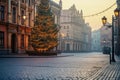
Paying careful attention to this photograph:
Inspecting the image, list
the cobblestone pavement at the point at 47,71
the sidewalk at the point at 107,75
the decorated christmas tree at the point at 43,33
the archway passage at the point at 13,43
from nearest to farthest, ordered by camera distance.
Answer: the sidewalk at the point at 107,75, the cobblestone pavement at the point at 47,71, the decorated christmas tree at the point at 43,33, the archway passage at the point at 13,43

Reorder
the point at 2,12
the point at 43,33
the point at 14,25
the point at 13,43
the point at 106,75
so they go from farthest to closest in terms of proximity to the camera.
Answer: the point at 13,43
the point at 14,25
the point at 2,12
the point at 43,33
the point at 106,75

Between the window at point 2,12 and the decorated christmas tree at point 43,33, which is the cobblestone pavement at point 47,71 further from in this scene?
the window at point 2,12

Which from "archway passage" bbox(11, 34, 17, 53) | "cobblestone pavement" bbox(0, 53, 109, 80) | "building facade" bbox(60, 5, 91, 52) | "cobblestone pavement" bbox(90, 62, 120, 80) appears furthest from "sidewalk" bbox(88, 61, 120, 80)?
"building facade" bbox(60, 5, 91, 52)

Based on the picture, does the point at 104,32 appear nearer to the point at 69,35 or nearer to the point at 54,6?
the point at 69,35

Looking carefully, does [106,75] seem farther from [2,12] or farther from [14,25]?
[14,25]

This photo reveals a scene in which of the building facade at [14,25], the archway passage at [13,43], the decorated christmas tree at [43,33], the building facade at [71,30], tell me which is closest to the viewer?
the decorated christmas tree at [43,33]

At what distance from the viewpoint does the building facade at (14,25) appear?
47.0 metres

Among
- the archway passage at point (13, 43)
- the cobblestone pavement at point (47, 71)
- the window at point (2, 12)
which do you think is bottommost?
the cobblestone pavement at point (47, 71)

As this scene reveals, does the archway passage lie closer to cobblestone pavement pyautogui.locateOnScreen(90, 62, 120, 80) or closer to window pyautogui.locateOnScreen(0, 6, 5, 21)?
window pyautogui.locateOnScreen(0, 6, 5, 21)

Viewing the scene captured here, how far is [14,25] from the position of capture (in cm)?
4997

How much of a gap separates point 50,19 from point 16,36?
759cm

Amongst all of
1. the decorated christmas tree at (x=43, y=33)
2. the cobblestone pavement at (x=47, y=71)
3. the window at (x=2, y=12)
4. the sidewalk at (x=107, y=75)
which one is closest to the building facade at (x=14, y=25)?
the window at (x=2, y=12)

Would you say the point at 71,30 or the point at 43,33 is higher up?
the point at 71,30

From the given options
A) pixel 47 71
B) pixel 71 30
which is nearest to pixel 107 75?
pixel 47 71
